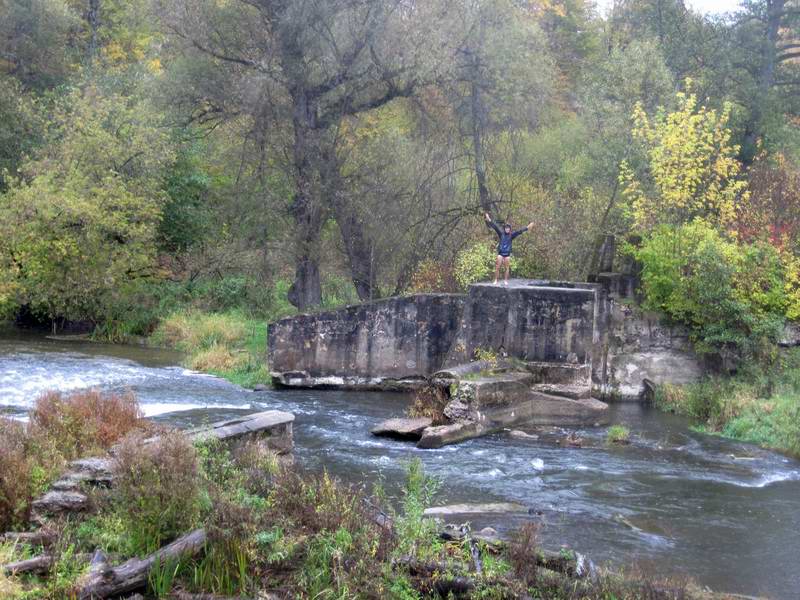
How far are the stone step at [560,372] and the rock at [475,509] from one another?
7989 millimetres

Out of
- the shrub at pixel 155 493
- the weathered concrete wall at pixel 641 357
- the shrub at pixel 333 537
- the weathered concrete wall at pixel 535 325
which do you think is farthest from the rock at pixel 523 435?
the shrub at pixel 155 493

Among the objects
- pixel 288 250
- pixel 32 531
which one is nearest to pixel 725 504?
pixel 32 531

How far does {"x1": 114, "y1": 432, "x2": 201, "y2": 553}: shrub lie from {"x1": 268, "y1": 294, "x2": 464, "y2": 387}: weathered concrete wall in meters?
12.7

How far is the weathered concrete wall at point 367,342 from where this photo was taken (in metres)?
20.8

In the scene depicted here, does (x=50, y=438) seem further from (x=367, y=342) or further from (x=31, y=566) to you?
(x=367, y=342)

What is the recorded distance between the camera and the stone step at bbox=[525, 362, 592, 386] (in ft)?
63.5

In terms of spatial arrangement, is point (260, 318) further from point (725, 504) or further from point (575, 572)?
point (575, 572)

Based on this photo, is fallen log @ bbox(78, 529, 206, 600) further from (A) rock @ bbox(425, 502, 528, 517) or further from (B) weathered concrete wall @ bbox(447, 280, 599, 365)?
(B) weathered concrete wall @ bbox(447, 280, 599, 365)

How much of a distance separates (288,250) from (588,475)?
1611 centimetres

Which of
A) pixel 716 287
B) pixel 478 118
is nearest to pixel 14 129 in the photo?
pixel 478 118

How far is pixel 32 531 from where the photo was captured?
8117 millimetres

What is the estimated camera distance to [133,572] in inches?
285

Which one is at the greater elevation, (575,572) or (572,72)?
(572,72)

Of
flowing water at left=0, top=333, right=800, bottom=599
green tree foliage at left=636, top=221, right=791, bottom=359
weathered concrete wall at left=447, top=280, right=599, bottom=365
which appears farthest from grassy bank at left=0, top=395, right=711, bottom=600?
green tree foliage at left=636, top=221, right=791, bottom=359
